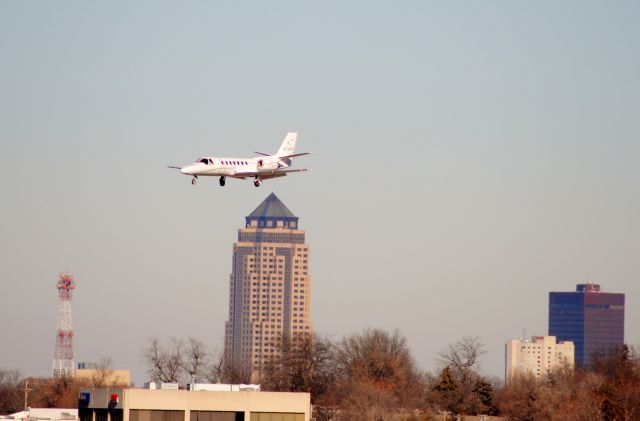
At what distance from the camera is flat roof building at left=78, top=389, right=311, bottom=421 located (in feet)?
318

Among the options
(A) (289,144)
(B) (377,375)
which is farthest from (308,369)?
(A) (289,144)

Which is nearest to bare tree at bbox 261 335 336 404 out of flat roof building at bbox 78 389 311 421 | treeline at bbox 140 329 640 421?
treeline at bbox 140 329 640 421

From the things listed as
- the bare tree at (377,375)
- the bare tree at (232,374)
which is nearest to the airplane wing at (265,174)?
the bare tree at (377,375)

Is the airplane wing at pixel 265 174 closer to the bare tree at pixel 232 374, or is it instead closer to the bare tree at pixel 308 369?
the bare tree at pixel 308 369

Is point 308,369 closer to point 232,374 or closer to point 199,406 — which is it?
point 232,374

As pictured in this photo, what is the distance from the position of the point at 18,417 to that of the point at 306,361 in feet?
154

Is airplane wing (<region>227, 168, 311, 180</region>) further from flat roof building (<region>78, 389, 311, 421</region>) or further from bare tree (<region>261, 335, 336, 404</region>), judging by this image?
bare tree (<region>261, 335, 336, 404</region>)

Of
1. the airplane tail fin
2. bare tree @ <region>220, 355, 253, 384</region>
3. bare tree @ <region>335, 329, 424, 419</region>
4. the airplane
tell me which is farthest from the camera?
Answer: bare tree @ <region>220, 355, 253, 384</region>

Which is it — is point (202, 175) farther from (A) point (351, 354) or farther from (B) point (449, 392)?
(A) point (351, 354)

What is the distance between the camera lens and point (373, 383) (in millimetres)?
155250

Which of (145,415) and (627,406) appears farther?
(627,406)

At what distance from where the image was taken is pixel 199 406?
9756 centimetres

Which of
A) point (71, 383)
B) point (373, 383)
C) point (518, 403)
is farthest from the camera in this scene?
point (71, 383)

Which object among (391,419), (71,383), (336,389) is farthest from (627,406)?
(71,383)
